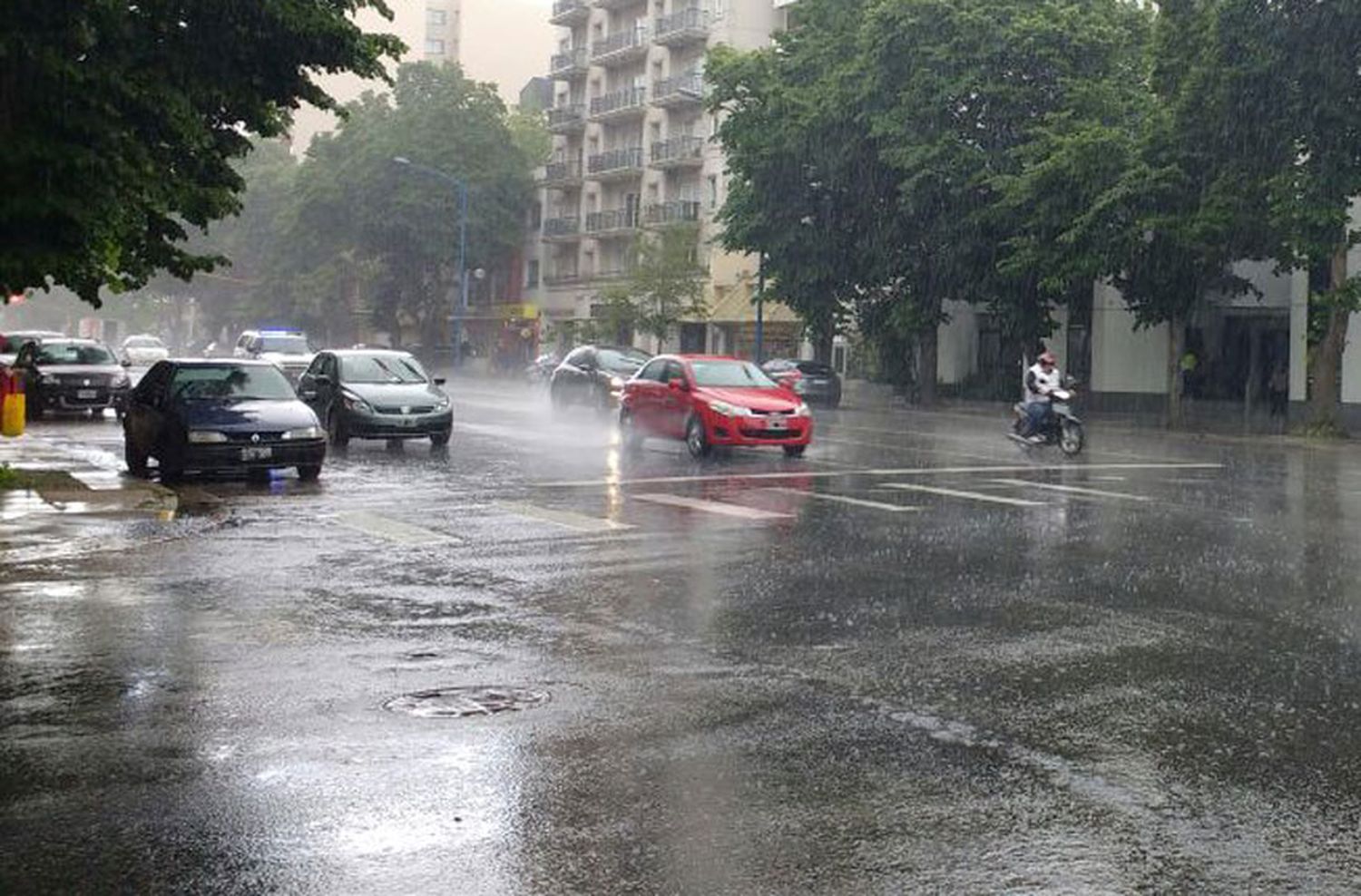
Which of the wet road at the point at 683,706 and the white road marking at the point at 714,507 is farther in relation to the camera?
the white road marking at the point at 714,507

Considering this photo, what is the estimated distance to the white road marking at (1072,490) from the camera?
18.5 m

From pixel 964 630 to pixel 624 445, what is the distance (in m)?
16.7

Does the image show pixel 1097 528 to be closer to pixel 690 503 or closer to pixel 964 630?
pixel 690 503

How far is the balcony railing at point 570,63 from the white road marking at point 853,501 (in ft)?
213

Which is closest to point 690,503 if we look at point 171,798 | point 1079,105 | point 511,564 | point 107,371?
point 511,564

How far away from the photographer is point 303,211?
86062mm

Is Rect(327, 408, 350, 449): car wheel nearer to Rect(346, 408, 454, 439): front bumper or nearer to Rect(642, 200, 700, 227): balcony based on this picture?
Rect(346, 408, 454, 439): front bumper

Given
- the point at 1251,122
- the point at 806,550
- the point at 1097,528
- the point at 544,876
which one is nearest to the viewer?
the point at 544,876

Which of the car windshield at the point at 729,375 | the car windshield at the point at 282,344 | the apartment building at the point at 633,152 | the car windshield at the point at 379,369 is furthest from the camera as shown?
the apartment building at the point at 633,152

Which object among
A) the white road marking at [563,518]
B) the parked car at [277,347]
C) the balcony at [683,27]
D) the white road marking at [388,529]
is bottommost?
the white road marking at [388,529]

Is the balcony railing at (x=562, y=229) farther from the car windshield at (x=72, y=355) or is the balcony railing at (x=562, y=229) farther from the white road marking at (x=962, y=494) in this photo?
the white road marking at (x=962, y=494)

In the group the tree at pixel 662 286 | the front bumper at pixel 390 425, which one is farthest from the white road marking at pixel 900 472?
the tree at pixel 662 286

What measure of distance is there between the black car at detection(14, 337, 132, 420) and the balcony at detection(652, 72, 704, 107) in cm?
4048

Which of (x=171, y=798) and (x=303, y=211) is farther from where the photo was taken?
(x=303, y=211)
